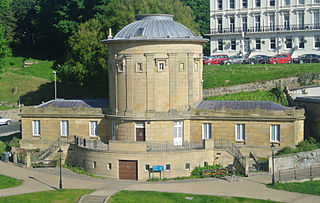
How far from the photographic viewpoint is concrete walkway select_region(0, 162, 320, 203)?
41219 mm

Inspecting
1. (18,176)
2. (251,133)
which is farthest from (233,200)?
A: (18,176)

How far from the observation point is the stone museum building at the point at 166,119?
156 ft

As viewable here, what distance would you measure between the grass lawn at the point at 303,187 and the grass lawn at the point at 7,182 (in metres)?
21.4

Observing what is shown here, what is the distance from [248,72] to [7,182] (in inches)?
1451

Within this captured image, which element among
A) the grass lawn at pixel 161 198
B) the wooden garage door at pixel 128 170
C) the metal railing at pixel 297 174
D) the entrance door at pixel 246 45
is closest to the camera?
the grass lawn at pixel 161 198

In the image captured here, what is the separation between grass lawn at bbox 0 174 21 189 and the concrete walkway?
673 mm

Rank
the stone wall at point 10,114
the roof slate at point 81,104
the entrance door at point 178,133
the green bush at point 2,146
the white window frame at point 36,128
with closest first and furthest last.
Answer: the entrance door at point 178,133 < the roof slate at point 81,104 < the white window frame at point 36,128 < the green bush at point 2,146 < the stone wall at point 10,114

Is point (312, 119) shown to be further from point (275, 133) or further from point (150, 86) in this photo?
point (150, 86)

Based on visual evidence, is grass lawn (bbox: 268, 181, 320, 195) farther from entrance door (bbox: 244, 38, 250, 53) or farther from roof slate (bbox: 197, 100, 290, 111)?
entrance door (bbox: 244, 38, 250, 53)

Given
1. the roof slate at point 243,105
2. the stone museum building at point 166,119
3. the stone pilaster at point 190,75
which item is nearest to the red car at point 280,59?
the roof slate at point 243,105

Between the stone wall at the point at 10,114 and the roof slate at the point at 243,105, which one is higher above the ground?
the roof slate at the point at 243,105

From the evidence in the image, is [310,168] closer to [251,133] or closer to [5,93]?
[251,133]

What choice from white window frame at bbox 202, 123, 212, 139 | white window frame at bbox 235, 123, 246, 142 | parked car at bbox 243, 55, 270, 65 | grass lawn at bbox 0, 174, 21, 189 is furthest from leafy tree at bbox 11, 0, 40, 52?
white window frame at bbox 235, 123, 246, 142

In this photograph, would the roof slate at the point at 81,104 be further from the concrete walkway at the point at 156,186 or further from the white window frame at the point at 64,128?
the concrete walkway at the point at 156,186
